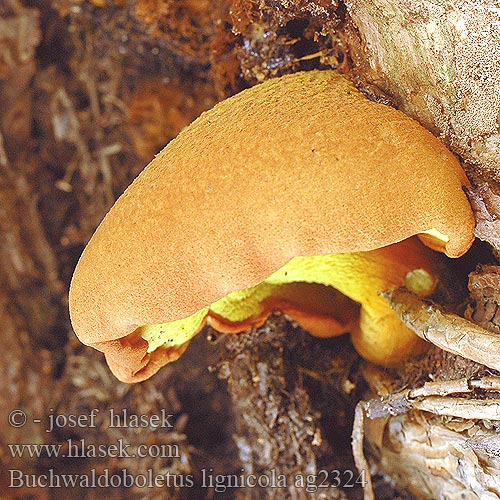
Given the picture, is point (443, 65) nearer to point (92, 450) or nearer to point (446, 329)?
point (446, 329)

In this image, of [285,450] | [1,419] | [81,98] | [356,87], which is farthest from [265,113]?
[1,419]

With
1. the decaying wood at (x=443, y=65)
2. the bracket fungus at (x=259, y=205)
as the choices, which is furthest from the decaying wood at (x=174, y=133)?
the bracket fungus at (x=259, y=205)

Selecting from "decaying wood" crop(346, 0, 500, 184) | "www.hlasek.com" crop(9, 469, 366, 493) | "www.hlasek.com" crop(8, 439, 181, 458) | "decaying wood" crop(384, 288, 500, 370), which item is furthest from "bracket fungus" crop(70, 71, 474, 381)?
"www.hlasek.com" crop(8, 439, 181, 458)

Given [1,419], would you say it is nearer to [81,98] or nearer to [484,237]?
[81,98]

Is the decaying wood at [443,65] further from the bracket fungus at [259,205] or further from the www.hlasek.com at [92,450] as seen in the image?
the www.hlasek.com at [92,450]

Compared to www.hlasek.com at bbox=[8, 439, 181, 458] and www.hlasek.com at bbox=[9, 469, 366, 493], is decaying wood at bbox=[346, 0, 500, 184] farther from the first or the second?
www.hlasek.com at bbox=[8, 439, 181, 458]

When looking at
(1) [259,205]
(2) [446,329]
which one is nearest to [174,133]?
(1) [259,205]

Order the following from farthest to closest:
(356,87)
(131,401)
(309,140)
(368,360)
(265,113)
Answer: (131,401), (368,360), (356,87), (265,113), (309,140)
